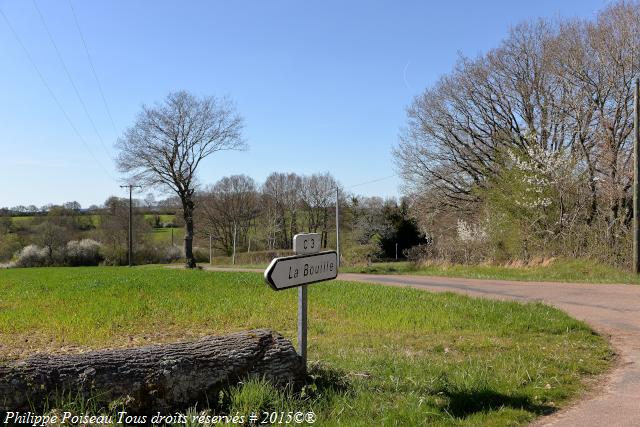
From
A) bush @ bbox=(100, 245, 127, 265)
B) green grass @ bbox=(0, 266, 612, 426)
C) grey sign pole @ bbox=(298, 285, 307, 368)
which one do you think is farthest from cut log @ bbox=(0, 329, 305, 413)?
bush @ bbox=(100, 245, 127, 265)

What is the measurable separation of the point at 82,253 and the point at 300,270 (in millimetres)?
71691

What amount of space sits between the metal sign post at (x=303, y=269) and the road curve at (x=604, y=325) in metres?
2.29

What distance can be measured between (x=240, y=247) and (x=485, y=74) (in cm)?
5308

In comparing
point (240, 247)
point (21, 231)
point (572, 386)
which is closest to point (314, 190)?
point (240, 247)

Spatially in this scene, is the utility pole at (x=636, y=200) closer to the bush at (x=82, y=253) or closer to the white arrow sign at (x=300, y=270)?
the white arrow sign at (x=300, y=270)

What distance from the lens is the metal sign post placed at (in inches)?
182

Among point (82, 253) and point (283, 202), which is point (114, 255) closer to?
point (82, 253)

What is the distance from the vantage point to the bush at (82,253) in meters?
68.4

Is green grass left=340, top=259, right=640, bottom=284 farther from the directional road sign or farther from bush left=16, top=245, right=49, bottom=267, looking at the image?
bush left=16, top=245, right=49, bottom=267

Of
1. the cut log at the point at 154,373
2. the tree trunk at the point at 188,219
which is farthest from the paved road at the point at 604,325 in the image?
the tree trunk at the point at 188,219

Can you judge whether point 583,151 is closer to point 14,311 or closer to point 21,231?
point 14,311

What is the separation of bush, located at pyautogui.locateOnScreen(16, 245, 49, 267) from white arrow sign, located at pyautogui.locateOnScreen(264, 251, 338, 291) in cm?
7215

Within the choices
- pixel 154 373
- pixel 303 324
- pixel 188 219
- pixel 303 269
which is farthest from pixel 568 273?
pixel 188 219

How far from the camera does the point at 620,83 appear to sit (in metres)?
24.2
